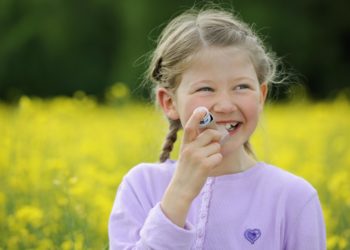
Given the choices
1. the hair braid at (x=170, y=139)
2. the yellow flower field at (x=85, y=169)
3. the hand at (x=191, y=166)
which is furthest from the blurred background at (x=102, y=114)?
the hand at (x=191, y=166)

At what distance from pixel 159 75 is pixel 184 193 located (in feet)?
1.92

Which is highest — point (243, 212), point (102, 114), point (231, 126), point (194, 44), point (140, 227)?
point (194, 44)

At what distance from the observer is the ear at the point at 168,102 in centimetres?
261

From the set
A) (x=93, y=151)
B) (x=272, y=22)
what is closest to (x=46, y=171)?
(x=93, y=151)

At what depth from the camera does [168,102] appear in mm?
2641

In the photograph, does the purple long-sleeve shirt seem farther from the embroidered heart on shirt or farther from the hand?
the hand

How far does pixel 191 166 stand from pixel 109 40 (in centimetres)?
1738

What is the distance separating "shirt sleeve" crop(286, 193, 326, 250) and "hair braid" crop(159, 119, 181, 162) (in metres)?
0.54

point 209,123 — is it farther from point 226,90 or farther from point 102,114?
point 102,114

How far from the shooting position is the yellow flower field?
138 inches

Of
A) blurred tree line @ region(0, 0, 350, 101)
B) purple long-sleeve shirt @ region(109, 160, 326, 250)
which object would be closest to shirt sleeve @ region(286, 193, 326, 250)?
purple long-sleeve shirt @ region(109, 160, 326, 250)

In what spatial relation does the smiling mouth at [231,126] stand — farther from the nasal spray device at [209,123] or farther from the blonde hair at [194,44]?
the blonde hair at [194,44]

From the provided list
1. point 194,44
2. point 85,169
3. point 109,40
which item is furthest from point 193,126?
point 109,40

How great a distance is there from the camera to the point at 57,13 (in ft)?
59.9
